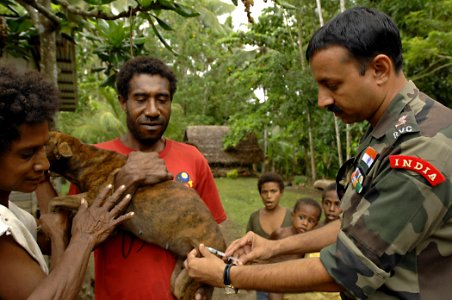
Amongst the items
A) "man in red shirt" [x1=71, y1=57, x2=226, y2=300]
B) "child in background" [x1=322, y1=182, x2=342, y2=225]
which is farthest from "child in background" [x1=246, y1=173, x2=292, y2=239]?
"man in red shirt" [x1=71, y1=57, x2=226, y2=300]

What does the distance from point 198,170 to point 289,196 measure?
1108 centimetres

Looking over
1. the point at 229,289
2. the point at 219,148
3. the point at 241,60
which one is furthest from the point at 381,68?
the point at 219,148

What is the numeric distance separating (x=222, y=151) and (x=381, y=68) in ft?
61.8

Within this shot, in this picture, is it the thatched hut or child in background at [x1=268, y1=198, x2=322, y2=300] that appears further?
the thatched hut

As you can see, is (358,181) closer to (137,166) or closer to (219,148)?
(137,166)

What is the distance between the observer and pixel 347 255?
146cm

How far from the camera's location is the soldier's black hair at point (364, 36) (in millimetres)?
1544

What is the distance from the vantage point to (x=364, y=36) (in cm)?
154

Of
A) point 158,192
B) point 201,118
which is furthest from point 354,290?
point 201,118

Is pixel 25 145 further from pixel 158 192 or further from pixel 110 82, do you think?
pixel 110 82

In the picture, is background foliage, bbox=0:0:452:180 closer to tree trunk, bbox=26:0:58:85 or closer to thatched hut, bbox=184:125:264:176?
tree trunk, bbox=26:0:58:85

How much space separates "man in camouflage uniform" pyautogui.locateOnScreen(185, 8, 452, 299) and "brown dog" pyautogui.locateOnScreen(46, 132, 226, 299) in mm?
562

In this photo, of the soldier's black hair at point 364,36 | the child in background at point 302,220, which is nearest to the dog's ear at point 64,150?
the soldier's black hair at point 364,36

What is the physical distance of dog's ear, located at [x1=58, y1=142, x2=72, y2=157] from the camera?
7.59ft
